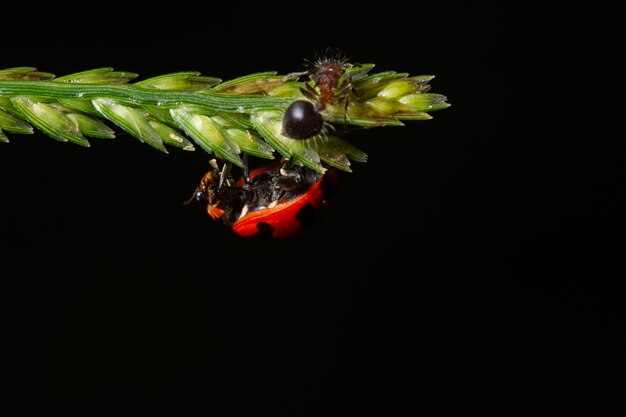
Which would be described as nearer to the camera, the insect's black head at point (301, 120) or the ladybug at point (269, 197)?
the insect's black head at point (301, 120)

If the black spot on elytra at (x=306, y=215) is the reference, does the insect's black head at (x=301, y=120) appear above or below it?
below

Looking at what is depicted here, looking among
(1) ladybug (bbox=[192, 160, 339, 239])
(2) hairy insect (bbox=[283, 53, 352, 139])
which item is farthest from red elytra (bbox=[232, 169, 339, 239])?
(2) hairy insect (bbox=[283, 53, 352, 139])

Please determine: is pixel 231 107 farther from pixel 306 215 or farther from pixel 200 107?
pixel 306 215

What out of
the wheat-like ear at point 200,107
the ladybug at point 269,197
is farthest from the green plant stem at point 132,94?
the ladybug at point 269,197

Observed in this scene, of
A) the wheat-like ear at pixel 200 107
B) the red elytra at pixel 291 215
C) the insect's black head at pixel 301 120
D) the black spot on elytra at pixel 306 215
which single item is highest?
the red elytra at pixel 291 215

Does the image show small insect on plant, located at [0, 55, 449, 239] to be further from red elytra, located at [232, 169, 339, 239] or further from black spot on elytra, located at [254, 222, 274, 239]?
black spot on elytra, located at [254, 222, 274, 239]

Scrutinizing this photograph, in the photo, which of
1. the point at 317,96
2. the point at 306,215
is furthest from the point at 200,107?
the point at 306,215

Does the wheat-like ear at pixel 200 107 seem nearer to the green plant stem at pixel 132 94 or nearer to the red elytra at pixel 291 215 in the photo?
the green plant stem at pixel 132 94

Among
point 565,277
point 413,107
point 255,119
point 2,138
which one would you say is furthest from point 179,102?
point 565,277
